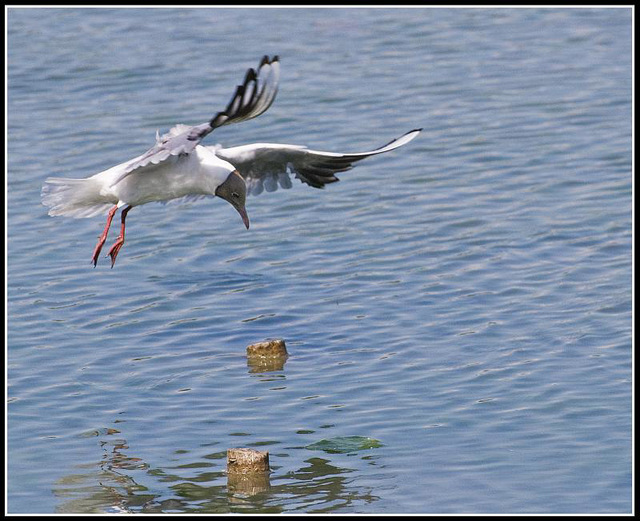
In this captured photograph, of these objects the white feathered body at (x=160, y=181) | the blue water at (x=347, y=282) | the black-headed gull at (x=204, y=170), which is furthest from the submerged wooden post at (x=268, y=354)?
the white feathered body at (x=160, y=181)

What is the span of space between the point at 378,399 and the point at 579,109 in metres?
8.75

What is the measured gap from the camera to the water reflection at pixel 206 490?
27.5 feet

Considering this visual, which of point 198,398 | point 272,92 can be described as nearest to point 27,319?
point 198,398

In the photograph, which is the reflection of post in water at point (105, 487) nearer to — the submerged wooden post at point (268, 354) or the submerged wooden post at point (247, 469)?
the submerged wooden post at point (247, 469)

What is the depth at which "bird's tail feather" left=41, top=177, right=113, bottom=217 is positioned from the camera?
1053 centimetres

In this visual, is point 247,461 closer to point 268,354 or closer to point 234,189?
point 268,354

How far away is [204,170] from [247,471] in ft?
8.55

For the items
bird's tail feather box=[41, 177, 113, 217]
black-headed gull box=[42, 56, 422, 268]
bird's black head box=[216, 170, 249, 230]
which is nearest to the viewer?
black-headed gull box=[42, 56, 422, 268]

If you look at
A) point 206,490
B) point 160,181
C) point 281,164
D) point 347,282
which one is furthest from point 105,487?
point 347,282

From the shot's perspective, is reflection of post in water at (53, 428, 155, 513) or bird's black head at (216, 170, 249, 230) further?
bird's black head at (216, 170, 249, 230)

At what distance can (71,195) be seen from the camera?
10.7 metres

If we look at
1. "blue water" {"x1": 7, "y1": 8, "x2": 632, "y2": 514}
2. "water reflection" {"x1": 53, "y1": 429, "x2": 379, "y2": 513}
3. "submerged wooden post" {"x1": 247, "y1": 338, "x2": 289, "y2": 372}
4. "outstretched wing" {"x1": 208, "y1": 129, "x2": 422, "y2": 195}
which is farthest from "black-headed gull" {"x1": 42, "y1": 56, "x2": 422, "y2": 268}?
"water reflection" {"x1": 53, "y1": 429, "x2": 379, "y2": 513}

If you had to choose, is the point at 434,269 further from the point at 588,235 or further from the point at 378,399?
the point at 378,399

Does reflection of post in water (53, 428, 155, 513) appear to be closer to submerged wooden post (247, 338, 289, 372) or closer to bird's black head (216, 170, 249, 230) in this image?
submerged wooden post (247, 338, 289, 372)
